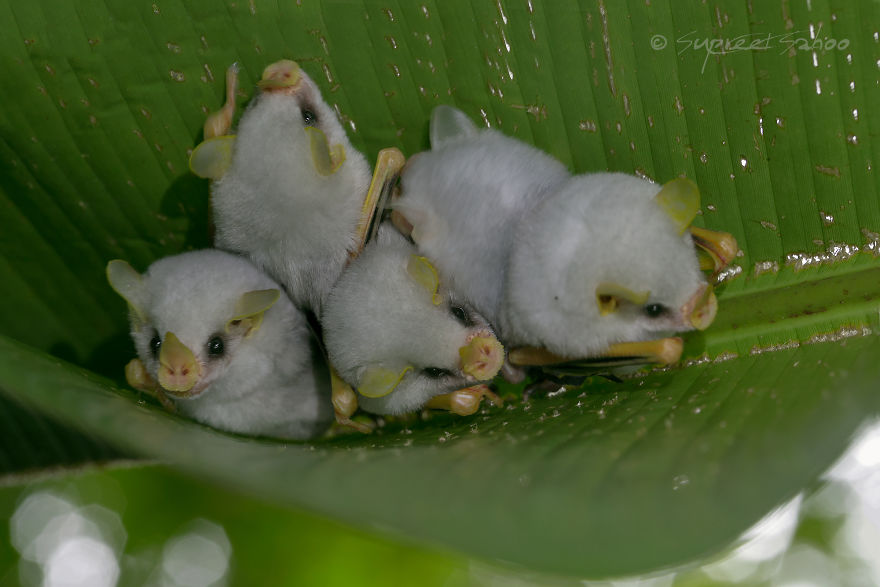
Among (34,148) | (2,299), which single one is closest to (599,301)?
(34,148)

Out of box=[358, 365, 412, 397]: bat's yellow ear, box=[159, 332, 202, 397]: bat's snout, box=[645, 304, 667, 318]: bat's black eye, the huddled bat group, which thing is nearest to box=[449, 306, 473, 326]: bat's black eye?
the huddled bat group

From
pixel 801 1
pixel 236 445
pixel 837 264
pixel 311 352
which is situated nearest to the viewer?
pixel 236 445

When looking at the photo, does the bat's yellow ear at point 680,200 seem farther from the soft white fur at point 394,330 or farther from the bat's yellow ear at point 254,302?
the bat's yellow ear at point 254,302

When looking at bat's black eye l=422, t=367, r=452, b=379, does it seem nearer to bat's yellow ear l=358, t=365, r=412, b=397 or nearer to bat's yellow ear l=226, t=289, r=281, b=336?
bat's yellow ear l=358, t=365, r=412, b=397

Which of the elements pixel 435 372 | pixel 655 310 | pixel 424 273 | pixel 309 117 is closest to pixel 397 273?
pixel 424 273

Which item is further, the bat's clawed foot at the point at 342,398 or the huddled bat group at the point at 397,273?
the bat's clawed foot at the point at 342,398

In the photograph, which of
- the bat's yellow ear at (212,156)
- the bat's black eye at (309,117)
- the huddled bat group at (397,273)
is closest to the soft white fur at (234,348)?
the huddled bat group at (397,273)

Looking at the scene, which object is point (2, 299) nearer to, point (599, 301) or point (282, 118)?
point (282, 118)

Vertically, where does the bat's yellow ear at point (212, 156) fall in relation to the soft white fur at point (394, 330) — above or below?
above
